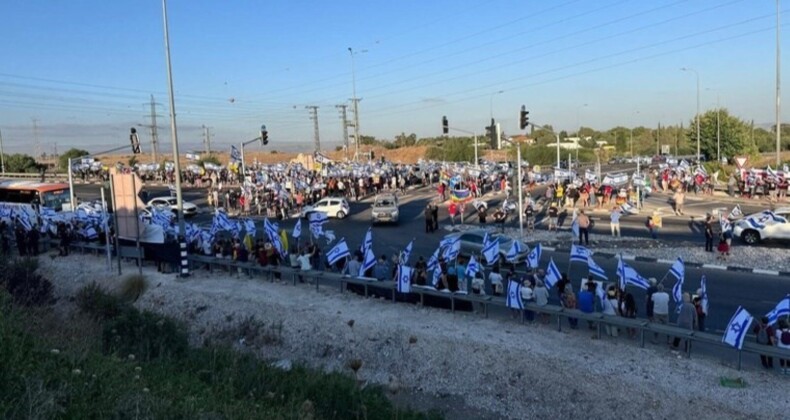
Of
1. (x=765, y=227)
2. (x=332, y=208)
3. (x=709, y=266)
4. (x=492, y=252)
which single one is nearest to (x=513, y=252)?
(x=492, y=252)

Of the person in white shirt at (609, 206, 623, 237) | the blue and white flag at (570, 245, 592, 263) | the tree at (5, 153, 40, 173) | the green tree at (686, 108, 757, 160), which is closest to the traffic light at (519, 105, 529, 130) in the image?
the person in white shirt at (609, 206, 623, 237)

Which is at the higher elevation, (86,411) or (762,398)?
(86,411)

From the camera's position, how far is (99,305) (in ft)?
56.6

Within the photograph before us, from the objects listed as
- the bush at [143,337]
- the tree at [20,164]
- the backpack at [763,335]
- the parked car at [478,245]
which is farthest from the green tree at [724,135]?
the tree at [20,164]

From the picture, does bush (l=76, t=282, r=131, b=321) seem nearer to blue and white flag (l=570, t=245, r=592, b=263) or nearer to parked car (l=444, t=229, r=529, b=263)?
blue and white flag (l=570, t=245, r=592, b=263)

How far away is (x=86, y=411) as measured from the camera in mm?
6309

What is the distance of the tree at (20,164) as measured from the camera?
100 meters

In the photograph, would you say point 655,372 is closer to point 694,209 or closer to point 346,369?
point 346,369

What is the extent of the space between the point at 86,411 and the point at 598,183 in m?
40.6

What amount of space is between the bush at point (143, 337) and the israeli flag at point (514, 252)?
12.5m

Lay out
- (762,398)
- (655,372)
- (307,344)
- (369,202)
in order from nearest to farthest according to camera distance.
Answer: (762,398)
(655,372)
(307,344)
(369,202)

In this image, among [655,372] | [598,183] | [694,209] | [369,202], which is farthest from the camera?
[369,202]

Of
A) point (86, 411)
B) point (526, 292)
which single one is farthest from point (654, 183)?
point (86, 411)

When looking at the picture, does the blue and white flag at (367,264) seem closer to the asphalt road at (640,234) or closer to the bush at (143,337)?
the asphalt road at (640,234)
